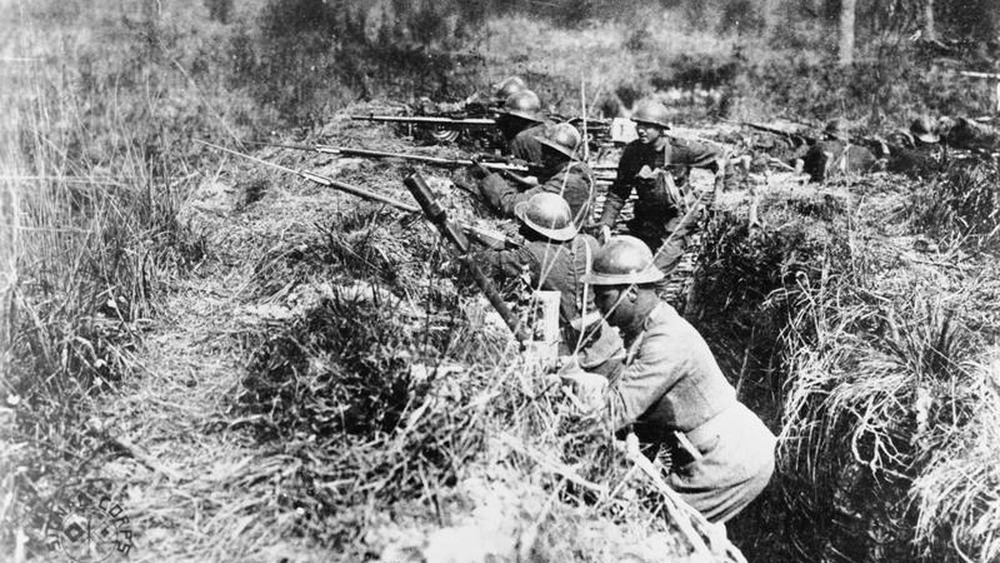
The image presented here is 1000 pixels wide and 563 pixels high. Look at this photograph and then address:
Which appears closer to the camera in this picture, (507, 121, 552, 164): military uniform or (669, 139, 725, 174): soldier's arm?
(507, 121, 552, 164): military uniform

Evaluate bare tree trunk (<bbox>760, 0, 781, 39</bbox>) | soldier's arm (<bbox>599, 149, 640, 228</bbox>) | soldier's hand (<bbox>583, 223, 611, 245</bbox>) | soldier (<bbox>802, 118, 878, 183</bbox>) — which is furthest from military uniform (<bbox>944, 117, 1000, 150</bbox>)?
soldier's hand (<bbox>583, 223, 611, 245</bbox>)

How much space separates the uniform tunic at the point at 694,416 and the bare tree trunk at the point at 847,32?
449 inches

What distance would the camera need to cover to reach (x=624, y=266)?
12.7ft

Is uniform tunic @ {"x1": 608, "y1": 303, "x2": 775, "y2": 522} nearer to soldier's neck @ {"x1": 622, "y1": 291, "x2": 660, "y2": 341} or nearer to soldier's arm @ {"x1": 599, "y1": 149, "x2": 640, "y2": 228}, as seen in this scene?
soldier's neck @ {"x1": 622, "y1": 291, "x2": 660, "y2": 341}

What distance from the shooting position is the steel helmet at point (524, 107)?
772cm

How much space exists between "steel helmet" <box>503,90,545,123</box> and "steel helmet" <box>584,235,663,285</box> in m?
3.99

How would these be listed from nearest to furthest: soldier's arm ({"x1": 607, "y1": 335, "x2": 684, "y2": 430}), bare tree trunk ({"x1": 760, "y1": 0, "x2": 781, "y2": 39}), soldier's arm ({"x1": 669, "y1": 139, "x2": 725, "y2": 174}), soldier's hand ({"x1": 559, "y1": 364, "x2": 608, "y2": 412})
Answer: soldier's hand ({"x1": 559, "y1": 364, "x2": 608, "y2": 412})
soldier's arm ({"x1": 607, "y1": 335, "x2": 684, "y2": 430})
soldier's arm ({"x1": 669, "y1": 139, "x2": 725, "y2": 174})
bare tree trunk ({"x1": 760, "y1": 0, "x2": 781, "y2": 39})

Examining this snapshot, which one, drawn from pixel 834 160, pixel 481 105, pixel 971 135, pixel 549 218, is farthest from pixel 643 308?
pixel 971 135

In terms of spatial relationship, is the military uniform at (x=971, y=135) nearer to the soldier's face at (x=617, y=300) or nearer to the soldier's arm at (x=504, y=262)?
the soldier's arm at (x=504, y=262)

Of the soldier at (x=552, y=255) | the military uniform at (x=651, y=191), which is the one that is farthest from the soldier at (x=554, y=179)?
the soldier at (x=552, y=255)

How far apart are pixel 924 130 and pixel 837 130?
1568 mm

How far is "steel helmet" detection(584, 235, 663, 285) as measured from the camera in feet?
12.6

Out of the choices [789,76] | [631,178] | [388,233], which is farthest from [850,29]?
[388,233]

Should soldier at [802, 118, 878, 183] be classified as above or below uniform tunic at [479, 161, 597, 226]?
below
